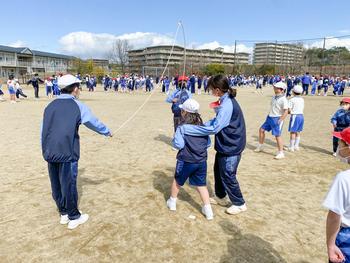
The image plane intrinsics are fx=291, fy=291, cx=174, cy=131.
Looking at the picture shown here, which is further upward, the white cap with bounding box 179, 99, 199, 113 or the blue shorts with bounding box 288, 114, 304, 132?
the white cap with bounding box 179, 99, 199, 113

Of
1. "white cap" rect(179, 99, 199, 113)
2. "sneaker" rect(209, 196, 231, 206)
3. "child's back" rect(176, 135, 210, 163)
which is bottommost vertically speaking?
"sneaker" rect(209, 196, 231, 206)

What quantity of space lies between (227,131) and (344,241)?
78.6 inches

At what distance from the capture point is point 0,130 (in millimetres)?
9484

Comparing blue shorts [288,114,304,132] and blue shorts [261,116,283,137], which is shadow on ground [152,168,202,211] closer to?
blue shorts [261,116,283,137]

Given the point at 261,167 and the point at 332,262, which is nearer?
the point at 332,262

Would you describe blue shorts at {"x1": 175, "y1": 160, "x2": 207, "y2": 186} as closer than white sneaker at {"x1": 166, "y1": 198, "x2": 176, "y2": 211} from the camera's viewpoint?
Yes

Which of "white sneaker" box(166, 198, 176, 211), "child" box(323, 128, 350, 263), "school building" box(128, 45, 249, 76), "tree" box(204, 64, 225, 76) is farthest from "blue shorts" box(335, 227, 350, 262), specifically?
"tree" box(204, 64, 225, 76)

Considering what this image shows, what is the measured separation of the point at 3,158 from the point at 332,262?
262 inches

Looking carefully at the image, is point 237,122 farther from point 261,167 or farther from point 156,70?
point 156,70

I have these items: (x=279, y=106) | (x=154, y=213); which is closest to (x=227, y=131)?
(x=154, y=213)

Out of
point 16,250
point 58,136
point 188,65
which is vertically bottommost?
point 16,250

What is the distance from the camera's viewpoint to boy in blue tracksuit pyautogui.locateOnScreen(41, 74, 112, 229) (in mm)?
3229

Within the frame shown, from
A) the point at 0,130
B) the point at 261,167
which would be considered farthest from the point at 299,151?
the point at 0,130

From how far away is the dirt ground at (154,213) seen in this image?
125 inches
